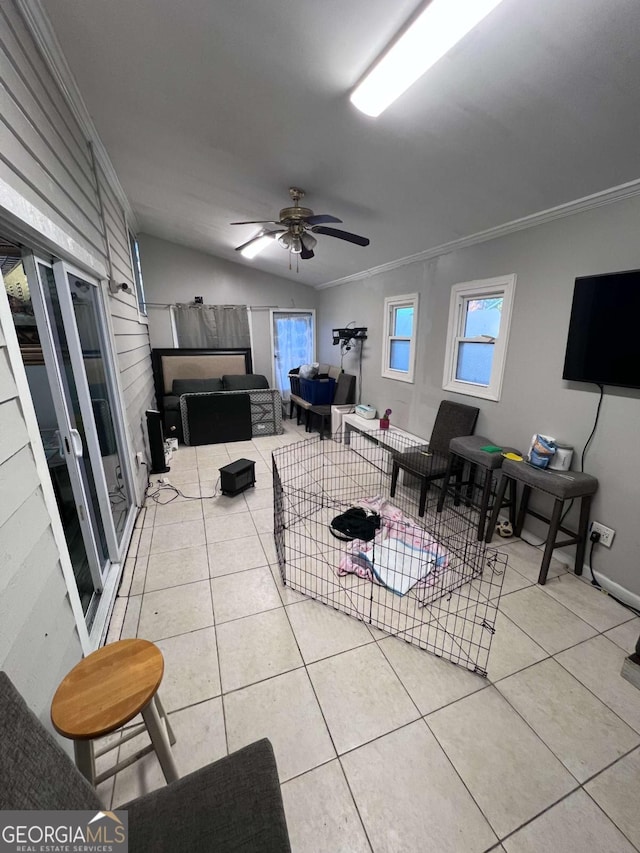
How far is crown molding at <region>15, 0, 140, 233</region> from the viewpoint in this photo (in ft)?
4.51

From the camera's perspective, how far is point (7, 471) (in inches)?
39.3

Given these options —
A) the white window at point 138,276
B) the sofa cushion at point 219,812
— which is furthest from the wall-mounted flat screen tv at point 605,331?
the white window at point 138,276

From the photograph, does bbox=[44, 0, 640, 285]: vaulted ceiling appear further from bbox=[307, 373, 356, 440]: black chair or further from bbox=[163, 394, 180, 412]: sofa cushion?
bbox=[163, 394, 180, 412]: sofa cushion

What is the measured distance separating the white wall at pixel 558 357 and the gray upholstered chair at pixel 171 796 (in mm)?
2299

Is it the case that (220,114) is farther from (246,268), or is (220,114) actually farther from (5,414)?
(246,268)

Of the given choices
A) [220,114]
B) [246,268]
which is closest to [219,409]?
[246,268]

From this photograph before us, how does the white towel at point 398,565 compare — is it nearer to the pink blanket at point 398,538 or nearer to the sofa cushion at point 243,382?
the pink blanket at point 398,538

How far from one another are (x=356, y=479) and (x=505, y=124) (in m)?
3.05

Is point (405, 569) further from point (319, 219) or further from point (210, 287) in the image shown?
point (210, 287)

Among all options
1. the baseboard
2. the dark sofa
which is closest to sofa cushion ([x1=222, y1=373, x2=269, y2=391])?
the dark sofa

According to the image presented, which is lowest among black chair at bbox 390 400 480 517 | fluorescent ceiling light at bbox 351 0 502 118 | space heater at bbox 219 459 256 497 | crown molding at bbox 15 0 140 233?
space heater at bbox 219 459 256 497

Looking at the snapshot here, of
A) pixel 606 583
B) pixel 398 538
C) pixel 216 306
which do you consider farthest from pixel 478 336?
pixel 216 306

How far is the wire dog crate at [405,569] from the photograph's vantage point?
6.02 ft

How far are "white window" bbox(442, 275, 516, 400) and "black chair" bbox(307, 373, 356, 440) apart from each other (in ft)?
6.60
